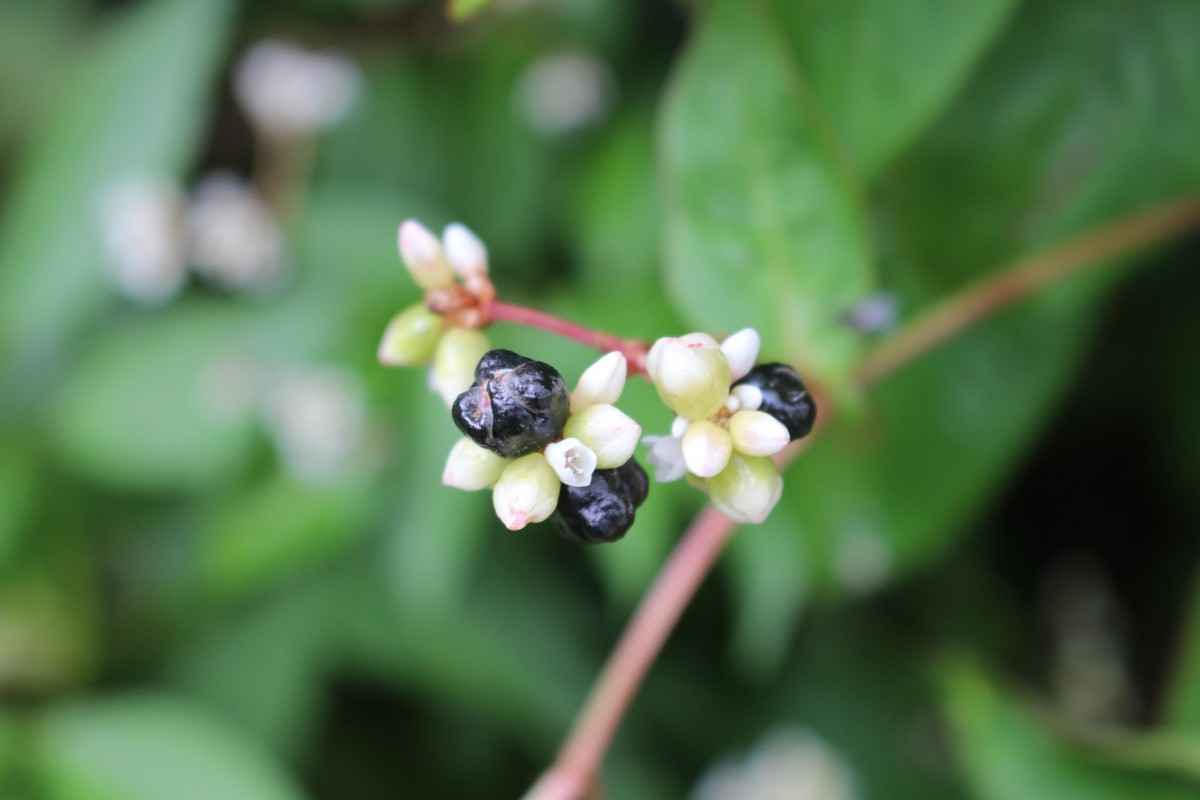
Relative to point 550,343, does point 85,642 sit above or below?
below

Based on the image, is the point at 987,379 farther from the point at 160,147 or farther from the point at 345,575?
the point at 160,147

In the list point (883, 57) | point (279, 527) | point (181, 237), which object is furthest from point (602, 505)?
point (181, 237)

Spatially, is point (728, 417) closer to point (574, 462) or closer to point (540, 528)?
point (574, 462)

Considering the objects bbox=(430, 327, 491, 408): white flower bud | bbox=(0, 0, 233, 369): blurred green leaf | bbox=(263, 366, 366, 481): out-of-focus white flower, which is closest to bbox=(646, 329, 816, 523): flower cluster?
bbox=(430, 327, 491, 408): white flower bud

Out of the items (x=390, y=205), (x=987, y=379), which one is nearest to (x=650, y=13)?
A: (x=390, y=205)

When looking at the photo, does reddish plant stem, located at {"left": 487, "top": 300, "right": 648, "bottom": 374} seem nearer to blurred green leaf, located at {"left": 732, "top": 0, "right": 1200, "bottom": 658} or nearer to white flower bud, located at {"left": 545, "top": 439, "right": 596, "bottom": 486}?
white flower bud, located at {"left": 545, "top": 439, "right": 596, "bottom": 486}

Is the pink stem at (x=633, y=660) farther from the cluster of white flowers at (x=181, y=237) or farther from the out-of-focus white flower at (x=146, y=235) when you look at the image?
the out-of-focus white flower at (x=146, y=235)
